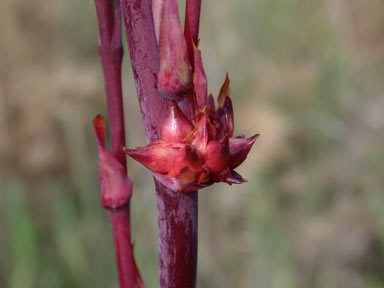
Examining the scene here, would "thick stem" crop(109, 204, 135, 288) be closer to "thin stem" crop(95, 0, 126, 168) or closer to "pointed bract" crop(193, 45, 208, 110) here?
"thin stem" crop(95, 0, 126, 168)

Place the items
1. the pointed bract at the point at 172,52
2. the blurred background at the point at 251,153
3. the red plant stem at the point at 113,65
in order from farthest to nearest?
the blurred background at the point at 251,153 → the red plant stem at the point at 113,65 → the pointed bract at the point at 172,52

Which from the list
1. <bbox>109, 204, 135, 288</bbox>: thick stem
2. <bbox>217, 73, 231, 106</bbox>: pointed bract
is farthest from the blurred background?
<bbox>217, 73, 231, 106</bbox>: pointed bract

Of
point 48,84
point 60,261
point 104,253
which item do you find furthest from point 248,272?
point 48,84

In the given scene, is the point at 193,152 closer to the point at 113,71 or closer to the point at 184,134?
→ the point at 184,134

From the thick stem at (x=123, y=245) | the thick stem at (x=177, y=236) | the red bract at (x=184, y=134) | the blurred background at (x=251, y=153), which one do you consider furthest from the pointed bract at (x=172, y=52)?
the blurred background at (x=251, y=153)

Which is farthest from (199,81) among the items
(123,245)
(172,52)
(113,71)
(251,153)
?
(251,153)

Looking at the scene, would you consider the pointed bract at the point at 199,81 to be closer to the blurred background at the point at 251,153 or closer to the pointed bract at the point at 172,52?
the pointed bract at the point at 172,52
